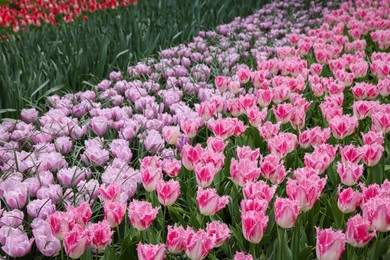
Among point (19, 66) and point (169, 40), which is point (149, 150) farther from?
point (169, 40)

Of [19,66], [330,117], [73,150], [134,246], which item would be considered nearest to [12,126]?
[73,150]

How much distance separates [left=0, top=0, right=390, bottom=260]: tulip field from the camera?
1499mm

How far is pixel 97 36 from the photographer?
174 inches

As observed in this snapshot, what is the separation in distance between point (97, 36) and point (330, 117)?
8.73ft

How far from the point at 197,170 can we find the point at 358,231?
61 cm

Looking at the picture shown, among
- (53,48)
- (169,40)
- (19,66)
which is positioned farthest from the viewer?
(169,40)

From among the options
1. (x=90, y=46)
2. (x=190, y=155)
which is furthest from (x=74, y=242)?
(x=90, y=46)

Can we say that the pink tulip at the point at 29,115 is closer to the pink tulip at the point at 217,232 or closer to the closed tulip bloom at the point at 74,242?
the closed tulip bloom at the point at 74,242

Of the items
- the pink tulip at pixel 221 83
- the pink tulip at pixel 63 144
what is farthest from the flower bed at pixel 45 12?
the pink tulip at pixel 63 144

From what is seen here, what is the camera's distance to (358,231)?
1.45 meters

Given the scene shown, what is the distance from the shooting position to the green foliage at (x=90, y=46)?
339cm

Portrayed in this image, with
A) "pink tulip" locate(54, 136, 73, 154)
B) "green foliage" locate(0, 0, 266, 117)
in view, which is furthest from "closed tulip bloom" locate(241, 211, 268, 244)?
"green foliage" locate(0, 0, 266, 117)

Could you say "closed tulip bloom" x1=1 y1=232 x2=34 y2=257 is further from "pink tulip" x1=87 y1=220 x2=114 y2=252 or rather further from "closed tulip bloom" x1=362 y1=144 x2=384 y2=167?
"closed tulip bloom" x1=362 y1=144 x2=384 y2=167

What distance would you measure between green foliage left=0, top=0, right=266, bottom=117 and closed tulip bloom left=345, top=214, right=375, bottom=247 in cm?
219
